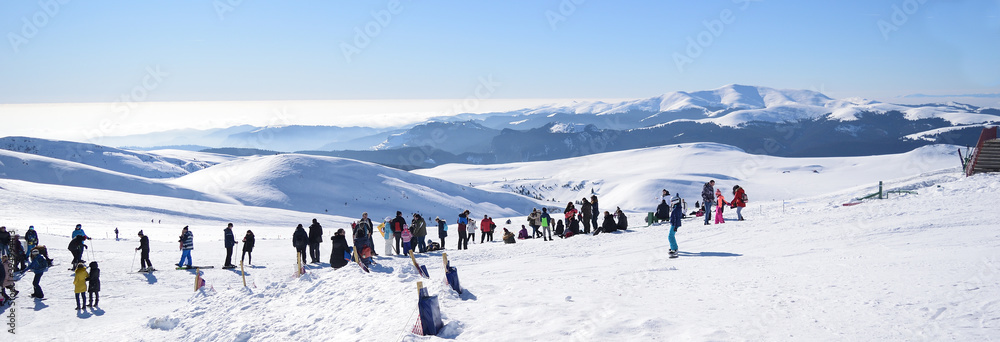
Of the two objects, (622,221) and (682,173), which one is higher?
(682,173)

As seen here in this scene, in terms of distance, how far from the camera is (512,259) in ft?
55.6

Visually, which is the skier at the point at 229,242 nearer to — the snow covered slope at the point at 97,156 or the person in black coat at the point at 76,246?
the person in black coat at the point at 76,246

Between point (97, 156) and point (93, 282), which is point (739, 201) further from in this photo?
point (97, 156)

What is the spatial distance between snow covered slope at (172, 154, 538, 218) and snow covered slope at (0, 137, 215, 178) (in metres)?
59.0

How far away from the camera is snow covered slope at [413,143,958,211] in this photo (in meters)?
89.4

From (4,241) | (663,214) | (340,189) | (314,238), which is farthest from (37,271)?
(340,189)

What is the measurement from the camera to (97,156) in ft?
444

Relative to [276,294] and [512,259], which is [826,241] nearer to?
Result: [512,259]

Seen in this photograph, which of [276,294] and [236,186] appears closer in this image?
[276,294]

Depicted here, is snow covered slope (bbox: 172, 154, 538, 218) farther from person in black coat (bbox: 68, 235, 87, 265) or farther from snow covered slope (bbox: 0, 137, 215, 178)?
snow covered slope (bbox: 0, 137, 215, 178)

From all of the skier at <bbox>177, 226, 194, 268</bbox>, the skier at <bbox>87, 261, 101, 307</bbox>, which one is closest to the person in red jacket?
the skier at <bbox>177, 226, 194, 268</bbox>

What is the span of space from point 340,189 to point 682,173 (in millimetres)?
73133

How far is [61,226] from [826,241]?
118 feet

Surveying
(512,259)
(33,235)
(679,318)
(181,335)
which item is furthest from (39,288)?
(679,318)
